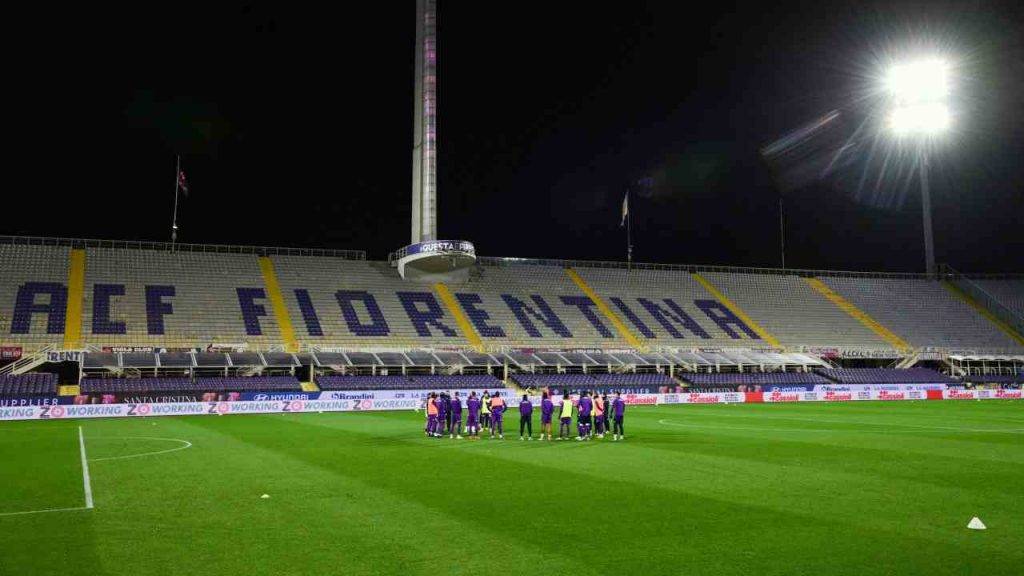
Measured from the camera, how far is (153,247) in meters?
55.0

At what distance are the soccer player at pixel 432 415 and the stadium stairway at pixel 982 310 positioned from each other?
59.9 meters

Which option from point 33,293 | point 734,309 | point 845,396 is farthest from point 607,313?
point 33,293

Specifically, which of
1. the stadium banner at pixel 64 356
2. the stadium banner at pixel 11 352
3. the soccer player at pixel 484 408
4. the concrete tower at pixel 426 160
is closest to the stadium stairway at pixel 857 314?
the concrete tower at pixel 426 160

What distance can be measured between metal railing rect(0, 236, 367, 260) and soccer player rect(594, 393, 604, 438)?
40.1 meters

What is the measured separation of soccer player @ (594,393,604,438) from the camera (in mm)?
23219

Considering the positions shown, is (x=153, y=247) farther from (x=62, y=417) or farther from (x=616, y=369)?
(x=616, y=369)

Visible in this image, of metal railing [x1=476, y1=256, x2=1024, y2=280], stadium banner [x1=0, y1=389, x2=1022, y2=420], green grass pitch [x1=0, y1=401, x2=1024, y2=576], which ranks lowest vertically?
green grass pitch [x1=0, y1=401, x2=1024, y2=576]

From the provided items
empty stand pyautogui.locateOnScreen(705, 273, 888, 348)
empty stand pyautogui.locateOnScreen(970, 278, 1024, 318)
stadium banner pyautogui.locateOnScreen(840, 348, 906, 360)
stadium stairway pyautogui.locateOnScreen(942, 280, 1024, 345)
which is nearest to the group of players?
empty stand pyautogui.locateOnScreen(705, 273, 888, 348)

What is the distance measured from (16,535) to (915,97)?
6118 centimetres

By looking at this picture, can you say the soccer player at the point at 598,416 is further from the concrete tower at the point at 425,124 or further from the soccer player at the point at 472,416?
the concrete tower at the point at 425,124

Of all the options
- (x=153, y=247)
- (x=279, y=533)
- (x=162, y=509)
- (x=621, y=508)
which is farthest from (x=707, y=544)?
(x=153, y=247)

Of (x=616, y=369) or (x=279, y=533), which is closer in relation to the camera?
(x=279, y=533)

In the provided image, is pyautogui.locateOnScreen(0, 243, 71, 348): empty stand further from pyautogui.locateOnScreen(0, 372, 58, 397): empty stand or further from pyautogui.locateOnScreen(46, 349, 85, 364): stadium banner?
pyautogui.locateOnScreen(0, 372, 58, 397): empty stand

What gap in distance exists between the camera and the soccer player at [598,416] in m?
23.2
